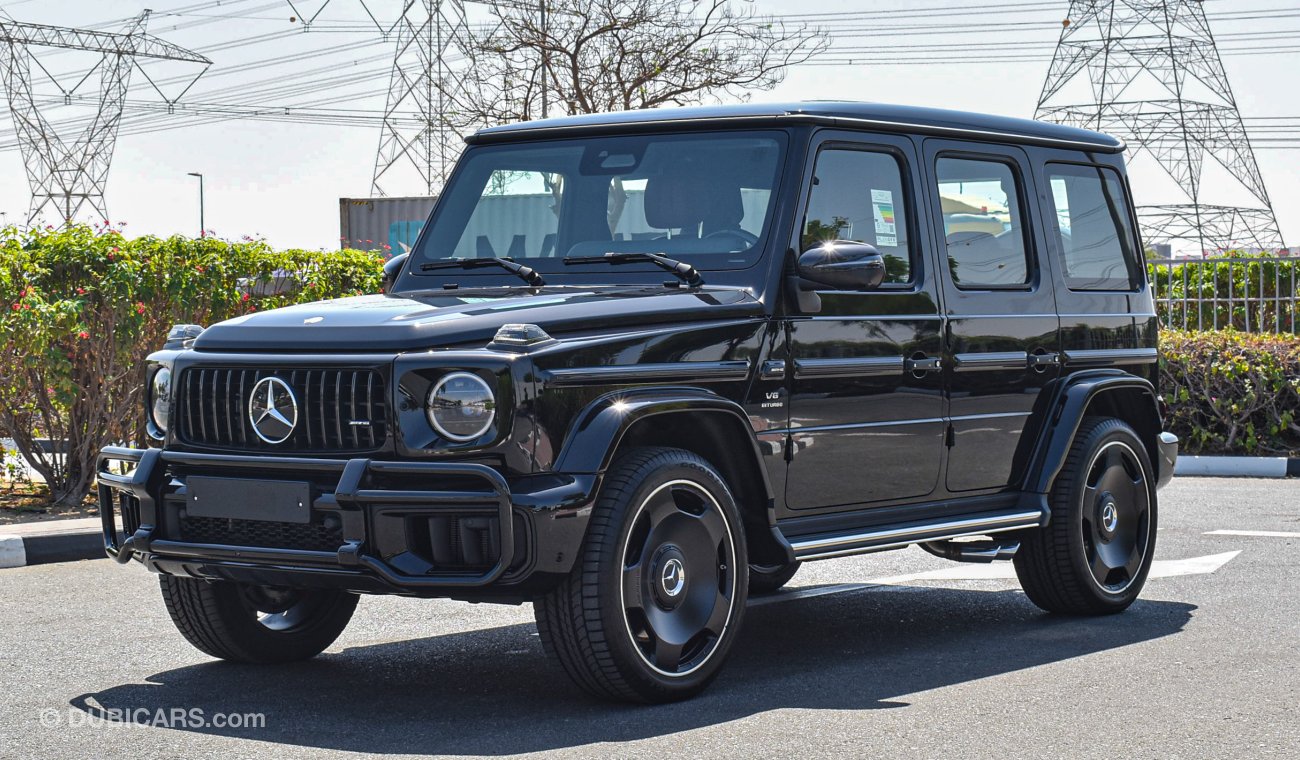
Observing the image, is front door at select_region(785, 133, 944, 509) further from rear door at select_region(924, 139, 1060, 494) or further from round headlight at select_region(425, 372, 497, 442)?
round headlight at select_region(425, 372, 497, 442)

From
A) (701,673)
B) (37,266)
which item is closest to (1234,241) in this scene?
(37,266)

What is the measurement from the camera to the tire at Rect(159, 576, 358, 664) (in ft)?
20.8

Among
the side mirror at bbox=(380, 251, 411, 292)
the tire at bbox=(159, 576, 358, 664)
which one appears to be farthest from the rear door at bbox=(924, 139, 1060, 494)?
the tire at bbox=(159, 576, 358, 664)

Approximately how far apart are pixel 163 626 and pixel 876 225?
3492 mm

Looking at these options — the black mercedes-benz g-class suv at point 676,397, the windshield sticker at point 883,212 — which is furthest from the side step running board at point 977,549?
the windshield sticker at point 883,212

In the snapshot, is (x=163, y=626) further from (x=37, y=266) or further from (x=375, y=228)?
(x=375, y=228)

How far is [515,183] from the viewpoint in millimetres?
7141

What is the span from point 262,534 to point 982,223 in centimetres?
343

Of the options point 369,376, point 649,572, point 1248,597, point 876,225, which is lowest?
point 1248,597

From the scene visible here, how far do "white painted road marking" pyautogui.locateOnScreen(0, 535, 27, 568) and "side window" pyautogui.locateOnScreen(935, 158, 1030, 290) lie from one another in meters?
5.48

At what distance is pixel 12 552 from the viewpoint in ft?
31.3

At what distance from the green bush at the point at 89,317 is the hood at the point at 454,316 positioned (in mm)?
5388

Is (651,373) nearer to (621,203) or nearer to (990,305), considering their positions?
(621,203)

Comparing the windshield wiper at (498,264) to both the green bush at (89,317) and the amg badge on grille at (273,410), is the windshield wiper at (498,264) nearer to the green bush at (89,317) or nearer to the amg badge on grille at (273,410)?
the amg badge on grille at (273,410)
